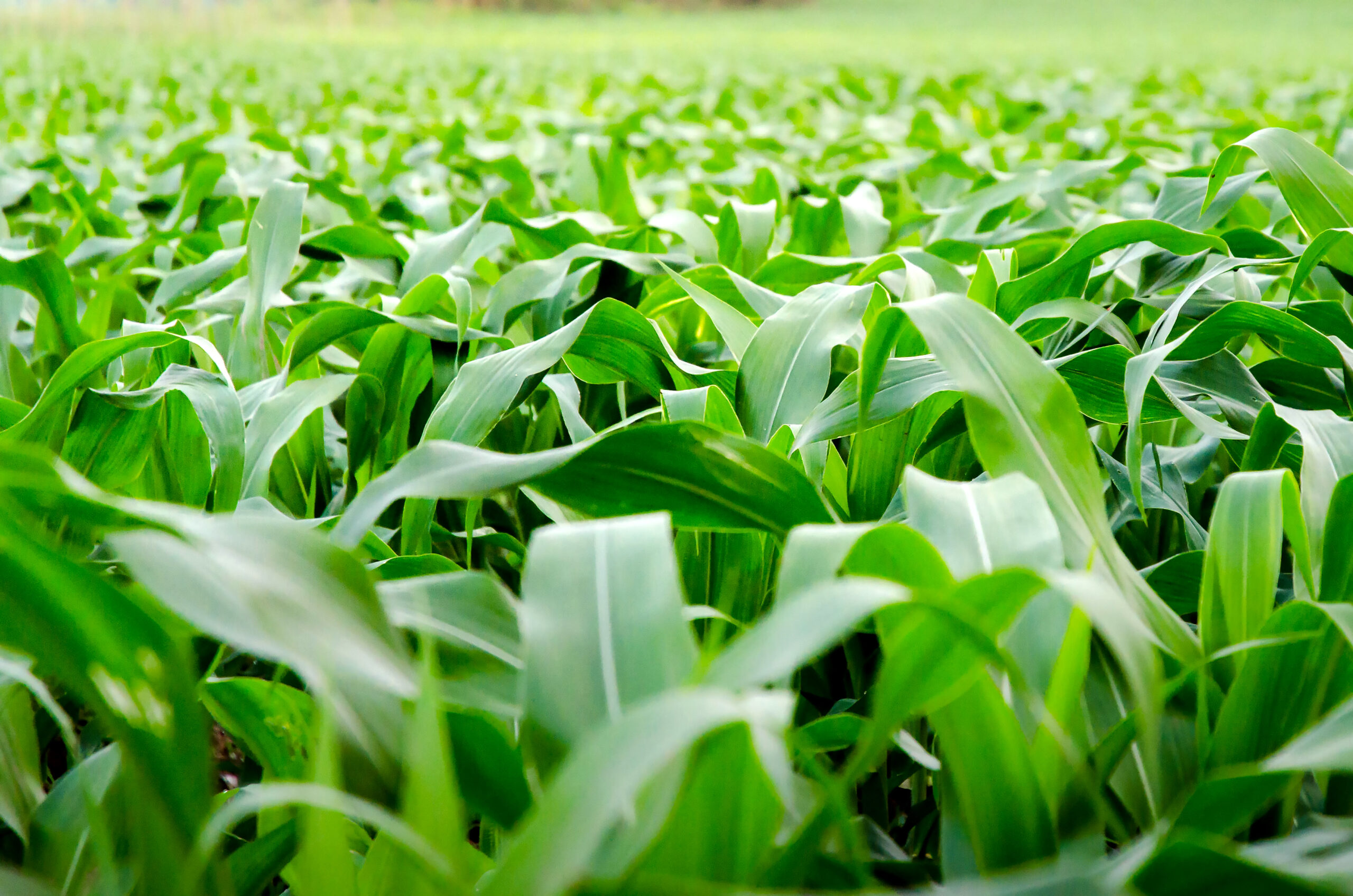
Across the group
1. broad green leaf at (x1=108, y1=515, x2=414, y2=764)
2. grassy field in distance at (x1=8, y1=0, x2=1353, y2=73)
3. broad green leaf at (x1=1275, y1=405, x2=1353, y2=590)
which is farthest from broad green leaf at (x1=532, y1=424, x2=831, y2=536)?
grassy field in distance at (x1=8, y1=0, x2=1353, y2=73)

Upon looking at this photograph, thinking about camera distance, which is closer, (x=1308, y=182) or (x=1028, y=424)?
(x=1028, y=424)

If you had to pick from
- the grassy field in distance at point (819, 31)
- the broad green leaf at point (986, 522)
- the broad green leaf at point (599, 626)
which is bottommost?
the broad green leaf at point (599, 626)

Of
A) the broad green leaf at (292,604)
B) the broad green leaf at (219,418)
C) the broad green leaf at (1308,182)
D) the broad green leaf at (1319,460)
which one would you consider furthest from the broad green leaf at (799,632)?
the broad green leaf at (1308,182)

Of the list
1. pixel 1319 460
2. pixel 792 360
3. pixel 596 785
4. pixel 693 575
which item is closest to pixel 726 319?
pixel 792 360

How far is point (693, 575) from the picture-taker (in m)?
0.51

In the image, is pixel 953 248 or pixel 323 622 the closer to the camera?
pixel 323 622

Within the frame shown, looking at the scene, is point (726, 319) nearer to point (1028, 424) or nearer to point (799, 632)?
point (1028, 424)

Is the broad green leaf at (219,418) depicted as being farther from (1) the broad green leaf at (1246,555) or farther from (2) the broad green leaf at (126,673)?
(1) the broad green leaf at (1246,555)

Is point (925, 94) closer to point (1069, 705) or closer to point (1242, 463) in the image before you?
point (1242, 463)

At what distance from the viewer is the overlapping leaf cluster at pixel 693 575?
31cm

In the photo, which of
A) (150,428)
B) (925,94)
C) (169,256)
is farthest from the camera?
(925,94)

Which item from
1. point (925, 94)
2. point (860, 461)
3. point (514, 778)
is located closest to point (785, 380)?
point (860, 461)

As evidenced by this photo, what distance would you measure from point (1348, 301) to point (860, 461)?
608 mm

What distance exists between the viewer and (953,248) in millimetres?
1124
